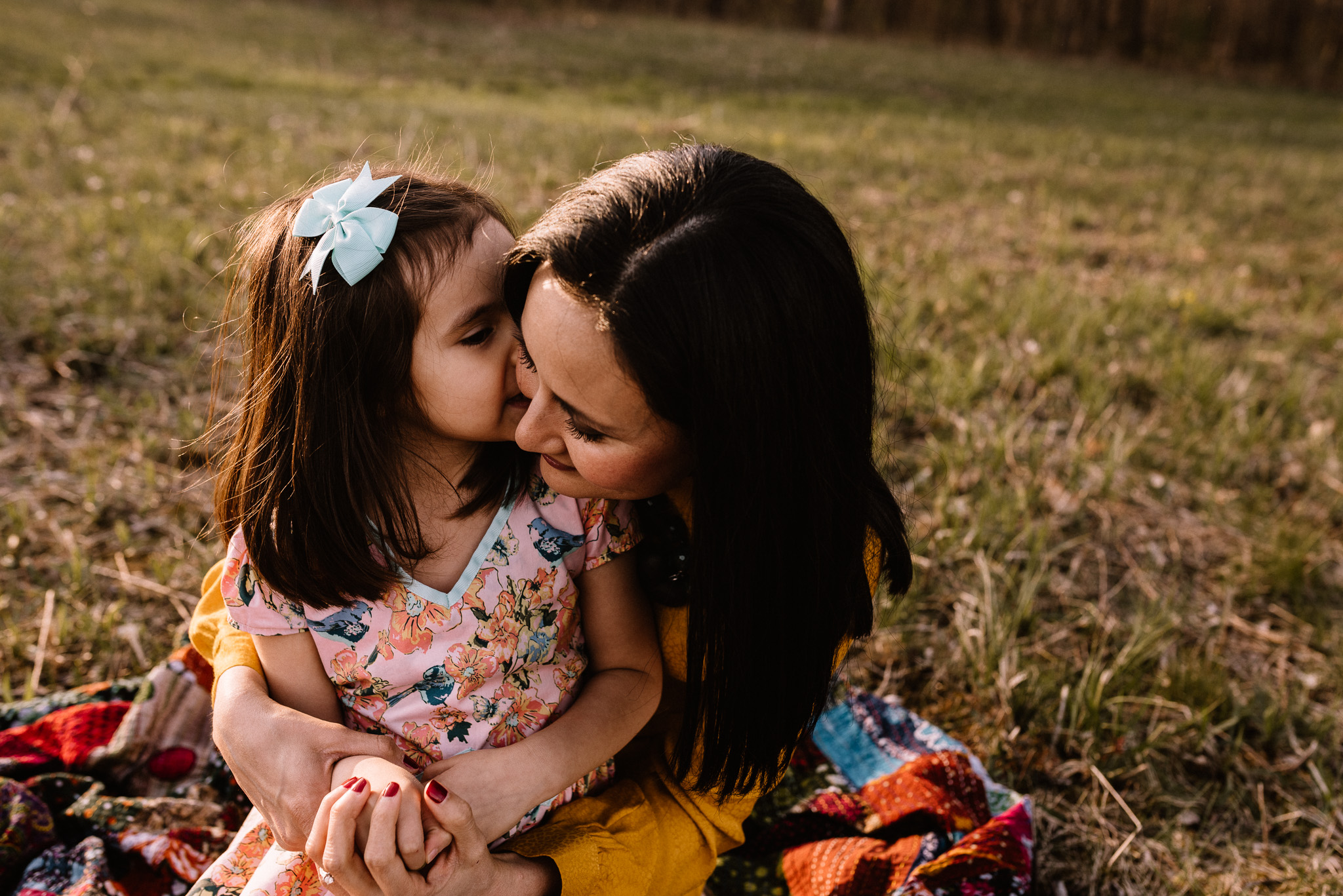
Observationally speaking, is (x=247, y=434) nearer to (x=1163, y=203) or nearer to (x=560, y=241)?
(x=560, y=241)

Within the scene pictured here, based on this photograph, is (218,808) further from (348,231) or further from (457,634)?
(348,231)

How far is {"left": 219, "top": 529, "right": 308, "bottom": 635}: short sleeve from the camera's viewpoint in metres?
1.47

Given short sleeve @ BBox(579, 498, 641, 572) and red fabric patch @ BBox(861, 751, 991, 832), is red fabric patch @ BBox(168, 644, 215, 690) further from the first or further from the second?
red fabric patch @ BBox(861, 751, 991, 832)

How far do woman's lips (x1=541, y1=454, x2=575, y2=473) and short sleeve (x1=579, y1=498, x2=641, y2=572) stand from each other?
0.15 m

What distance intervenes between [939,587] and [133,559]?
2.24m

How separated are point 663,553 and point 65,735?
4.67ft

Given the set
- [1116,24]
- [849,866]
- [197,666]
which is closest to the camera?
[849,866]

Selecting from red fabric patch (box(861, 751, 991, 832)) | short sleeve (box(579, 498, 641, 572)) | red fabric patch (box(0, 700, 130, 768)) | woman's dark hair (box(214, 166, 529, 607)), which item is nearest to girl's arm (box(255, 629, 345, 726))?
woman's dark hair (box(214, 166, 529, 607))

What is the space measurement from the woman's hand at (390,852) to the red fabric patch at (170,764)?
0.83m

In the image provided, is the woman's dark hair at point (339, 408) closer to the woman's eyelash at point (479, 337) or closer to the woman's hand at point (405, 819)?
the woman's eyelash at point (479, 337)

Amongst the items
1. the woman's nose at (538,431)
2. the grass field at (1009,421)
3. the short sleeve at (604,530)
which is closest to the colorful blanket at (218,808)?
the grass field at (1009,421)

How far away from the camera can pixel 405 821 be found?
4.14 ft

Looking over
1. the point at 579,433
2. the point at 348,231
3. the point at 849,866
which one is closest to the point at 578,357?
the point at 579,433

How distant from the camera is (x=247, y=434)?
1507 mm
